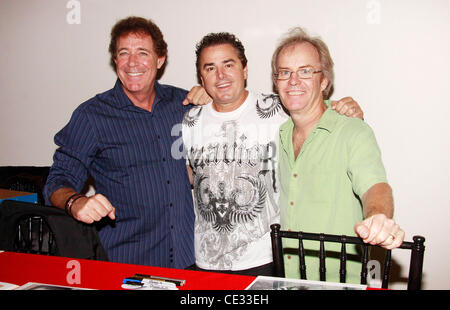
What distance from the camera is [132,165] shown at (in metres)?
2.14

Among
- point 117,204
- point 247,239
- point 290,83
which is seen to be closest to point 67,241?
point 117,204

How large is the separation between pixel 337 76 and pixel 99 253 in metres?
1.83

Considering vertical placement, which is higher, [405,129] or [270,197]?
[405,129]

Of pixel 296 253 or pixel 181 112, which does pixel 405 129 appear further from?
pixel 181 112

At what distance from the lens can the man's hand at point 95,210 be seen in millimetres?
1592

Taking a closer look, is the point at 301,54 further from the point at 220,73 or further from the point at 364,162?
the point at 364,162

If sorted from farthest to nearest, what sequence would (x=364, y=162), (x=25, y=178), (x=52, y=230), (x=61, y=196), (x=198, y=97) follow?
(x=25, y=178)
(x=198, y=97)
(x=61, y=196)
(x=52, y=230)
(x=364, y=162)

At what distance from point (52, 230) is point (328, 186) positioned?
3.99 feet

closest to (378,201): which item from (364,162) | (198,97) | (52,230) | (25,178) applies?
(364,162)

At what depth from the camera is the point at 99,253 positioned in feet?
5.68

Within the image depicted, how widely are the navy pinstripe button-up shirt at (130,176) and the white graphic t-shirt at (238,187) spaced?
0.64 feet

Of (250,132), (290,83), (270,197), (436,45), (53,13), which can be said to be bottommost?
(270,197)

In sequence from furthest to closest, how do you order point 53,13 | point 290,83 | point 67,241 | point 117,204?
point 53,13
point 117,204
point 290,83
point 67,241

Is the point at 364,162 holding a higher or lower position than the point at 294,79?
lower
